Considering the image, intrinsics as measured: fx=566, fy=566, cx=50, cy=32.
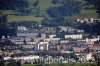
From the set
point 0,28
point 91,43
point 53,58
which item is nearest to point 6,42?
point 0,28

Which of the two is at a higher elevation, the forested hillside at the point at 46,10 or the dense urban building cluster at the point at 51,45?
the forested hillside at the point at 46,10

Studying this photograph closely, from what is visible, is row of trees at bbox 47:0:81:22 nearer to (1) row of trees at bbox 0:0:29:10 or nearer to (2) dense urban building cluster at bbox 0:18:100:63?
(2) dense urban building cluster at bbox 0:18:100:63

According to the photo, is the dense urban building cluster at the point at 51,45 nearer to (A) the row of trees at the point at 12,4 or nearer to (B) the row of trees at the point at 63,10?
(B) the row of trees at the point at 63,10

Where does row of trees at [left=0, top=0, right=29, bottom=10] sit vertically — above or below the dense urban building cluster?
above

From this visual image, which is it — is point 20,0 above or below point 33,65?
above

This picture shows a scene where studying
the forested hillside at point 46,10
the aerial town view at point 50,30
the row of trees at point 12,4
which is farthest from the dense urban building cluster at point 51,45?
the row of trees at point 12,4

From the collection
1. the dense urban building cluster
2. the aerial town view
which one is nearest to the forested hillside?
the aerial town view

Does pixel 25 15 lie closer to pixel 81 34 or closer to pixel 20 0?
pixel 20 0

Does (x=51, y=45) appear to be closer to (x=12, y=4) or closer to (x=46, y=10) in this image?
(x=46, y=10)
